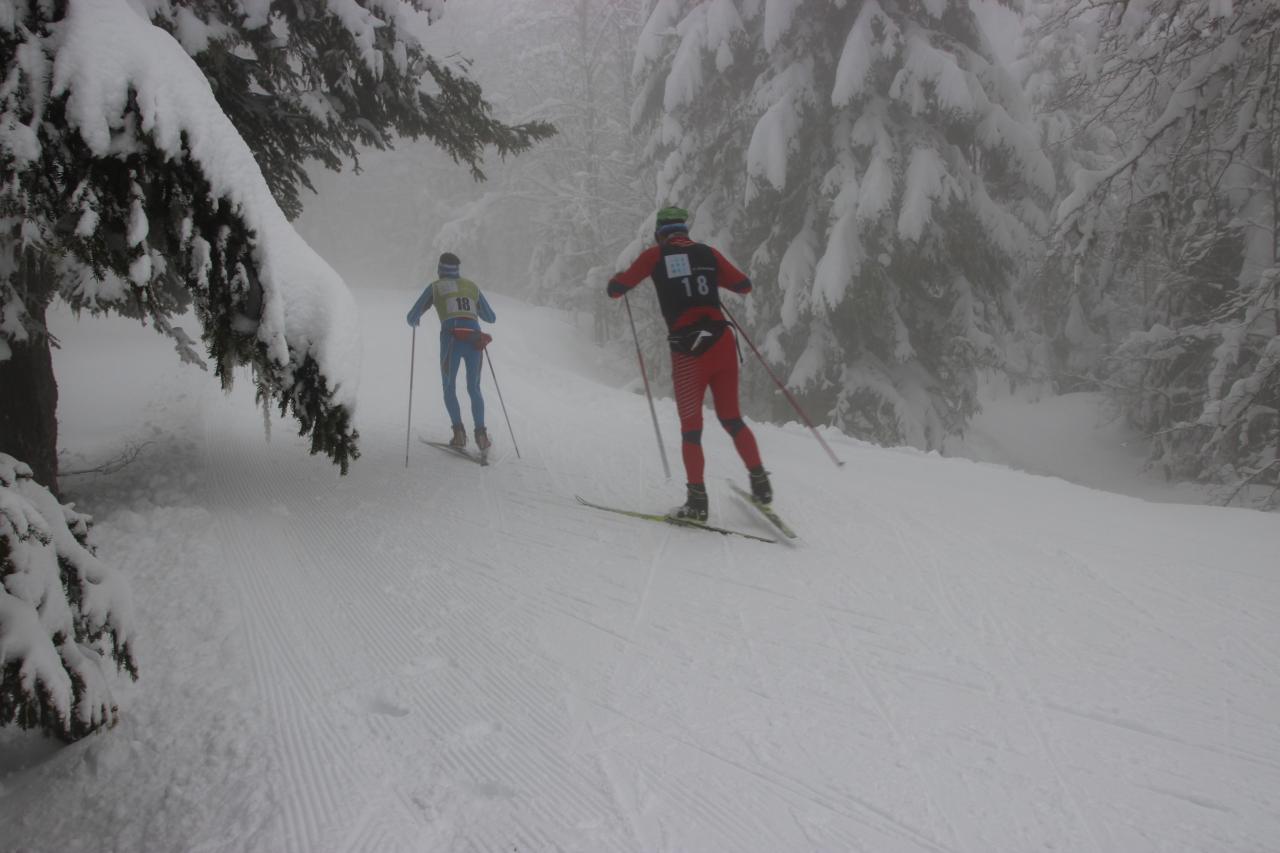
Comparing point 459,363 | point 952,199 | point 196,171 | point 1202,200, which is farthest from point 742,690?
point 1202,200

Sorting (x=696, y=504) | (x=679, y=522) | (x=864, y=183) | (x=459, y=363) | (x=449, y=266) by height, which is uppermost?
(x=864, y=183)

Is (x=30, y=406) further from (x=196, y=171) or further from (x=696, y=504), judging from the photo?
(x=696, y=504)

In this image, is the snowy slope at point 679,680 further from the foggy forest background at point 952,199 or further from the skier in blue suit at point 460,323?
the foggy forest background at point 952,199

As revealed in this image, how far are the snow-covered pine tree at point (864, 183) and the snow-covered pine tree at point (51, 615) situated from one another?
9526mm

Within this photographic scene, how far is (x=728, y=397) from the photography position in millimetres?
4949

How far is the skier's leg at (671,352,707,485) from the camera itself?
4.93 m

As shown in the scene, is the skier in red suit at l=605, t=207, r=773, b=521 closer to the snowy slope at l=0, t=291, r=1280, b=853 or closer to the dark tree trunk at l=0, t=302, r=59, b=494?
the snowy slope at l=0, t=291, r=1280, b=853

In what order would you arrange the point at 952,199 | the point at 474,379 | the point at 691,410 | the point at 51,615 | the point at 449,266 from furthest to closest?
1. the point at 952,199
2. the point at 449,266
3. the point at 474,379
4. the point at 691,410
5. the point at 51,615

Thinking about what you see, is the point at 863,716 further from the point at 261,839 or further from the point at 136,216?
the point at 136,216

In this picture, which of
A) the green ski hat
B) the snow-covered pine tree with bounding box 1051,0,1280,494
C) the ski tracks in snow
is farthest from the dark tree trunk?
the snow-covered pine tree with bounding box 1051,0,1280,494

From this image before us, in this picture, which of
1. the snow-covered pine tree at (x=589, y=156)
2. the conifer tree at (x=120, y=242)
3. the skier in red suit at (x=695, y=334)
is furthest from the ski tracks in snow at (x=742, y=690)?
the snow-covered pine tree at (x=589, y=156)

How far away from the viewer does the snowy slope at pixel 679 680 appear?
7.18 feet

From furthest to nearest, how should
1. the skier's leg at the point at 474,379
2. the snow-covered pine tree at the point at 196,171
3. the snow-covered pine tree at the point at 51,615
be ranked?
1. the skier's leg at the point at 474,379
2. the snow-covered pine tree at the point at 196,171
3. the snow-covered pine tree at the point at 51,615

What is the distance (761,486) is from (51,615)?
13.0ft
